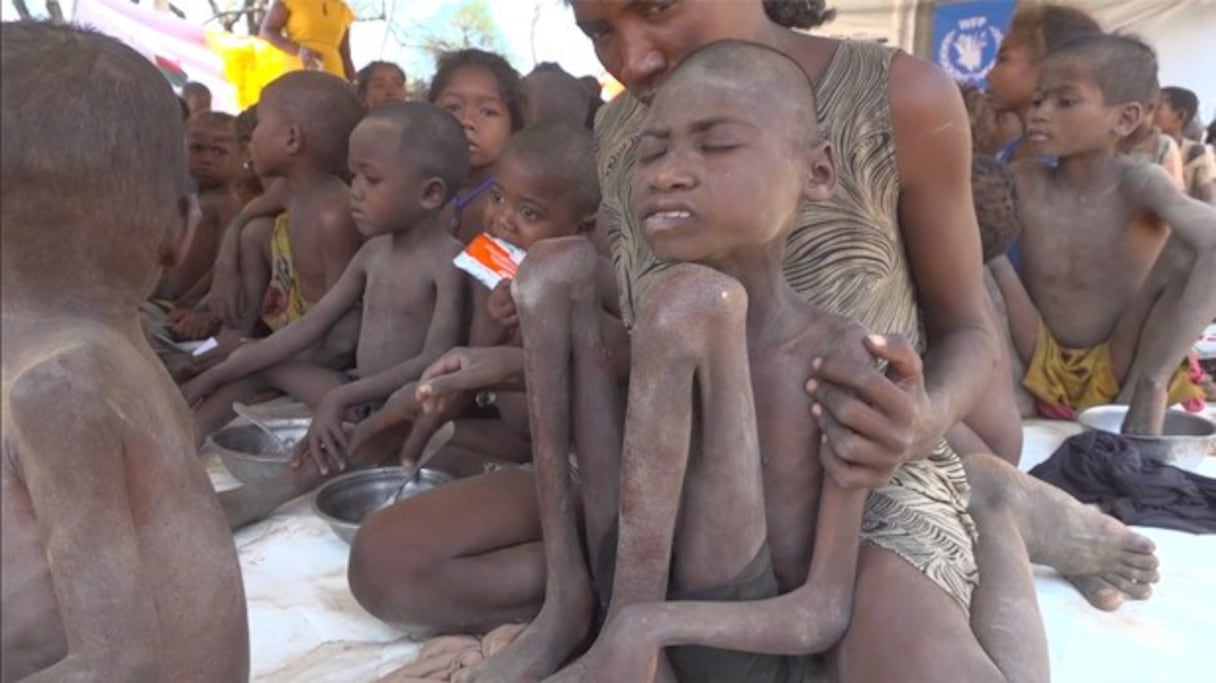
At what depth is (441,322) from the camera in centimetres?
259

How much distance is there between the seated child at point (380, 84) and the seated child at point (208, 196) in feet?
2.39

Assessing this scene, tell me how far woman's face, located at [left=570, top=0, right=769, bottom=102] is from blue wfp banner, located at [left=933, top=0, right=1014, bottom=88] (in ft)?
22.8

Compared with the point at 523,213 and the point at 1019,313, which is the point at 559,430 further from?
the point at 1019,313

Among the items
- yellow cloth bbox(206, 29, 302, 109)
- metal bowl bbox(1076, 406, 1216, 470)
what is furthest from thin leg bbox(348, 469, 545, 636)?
yellow cloth bbox(206, 29, 302, 109)

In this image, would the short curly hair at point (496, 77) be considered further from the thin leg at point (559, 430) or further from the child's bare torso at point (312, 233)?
the thin leg at point (559, 430)

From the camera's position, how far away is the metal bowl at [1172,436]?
244 cm

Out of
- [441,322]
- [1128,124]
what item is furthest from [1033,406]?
[441,322]

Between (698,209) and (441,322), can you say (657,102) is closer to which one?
(698,209)

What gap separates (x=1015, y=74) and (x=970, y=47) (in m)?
4.67

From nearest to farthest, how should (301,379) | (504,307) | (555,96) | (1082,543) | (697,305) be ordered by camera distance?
(697,305)
(1082,543)
(504,307)
(301,379)
(555,96)

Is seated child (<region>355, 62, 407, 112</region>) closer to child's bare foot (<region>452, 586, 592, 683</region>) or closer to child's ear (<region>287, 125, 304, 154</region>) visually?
child's ear (<region>287, 125, 304, 154</region>)

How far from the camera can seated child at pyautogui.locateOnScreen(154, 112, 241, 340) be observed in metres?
4.20

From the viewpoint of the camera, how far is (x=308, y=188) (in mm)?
3289

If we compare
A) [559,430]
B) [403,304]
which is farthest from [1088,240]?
[559,430]
